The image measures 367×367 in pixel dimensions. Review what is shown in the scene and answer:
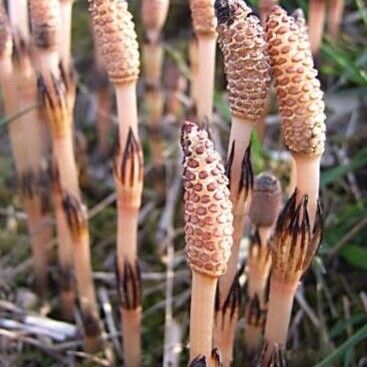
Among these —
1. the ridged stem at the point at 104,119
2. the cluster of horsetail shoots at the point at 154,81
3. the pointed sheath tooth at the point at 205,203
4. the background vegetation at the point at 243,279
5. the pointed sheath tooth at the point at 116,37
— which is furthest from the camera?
the ridged stem at the point at 104,119

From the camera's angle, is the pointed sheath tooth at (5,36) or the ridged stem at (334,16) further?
the ridged stem at (334,16)

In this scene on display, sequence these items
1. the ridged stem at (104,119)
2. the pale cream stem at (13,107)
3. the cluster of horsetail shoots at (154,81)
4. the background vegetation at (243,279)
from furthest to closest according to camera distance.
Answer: the ridged stem at (104,119) < the cluster of horsetail shoots at (154,81) < the background vegetation at (243,279) < the pale cream stem at (13,107)

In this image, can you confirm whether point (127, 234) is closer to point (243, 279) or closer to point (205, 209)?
point (243, 279)

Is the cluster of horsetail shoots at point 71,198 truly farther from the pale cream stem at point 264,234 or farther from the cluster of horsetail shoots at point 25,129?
the pale cream stem at point 264,234

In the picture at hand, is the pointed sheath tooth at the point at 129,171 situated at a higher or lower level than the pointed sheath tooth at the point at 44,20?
lower

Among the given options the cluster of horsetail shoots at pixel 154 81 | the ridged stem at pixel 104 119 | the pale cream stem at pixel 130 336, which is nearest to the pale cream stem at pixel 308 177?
the pale cream stem at pixel 130 336

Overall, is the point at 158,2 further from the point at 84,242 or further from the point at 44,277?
the point at 44,277

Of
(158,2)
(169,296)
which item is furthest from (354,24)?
(169,296)
